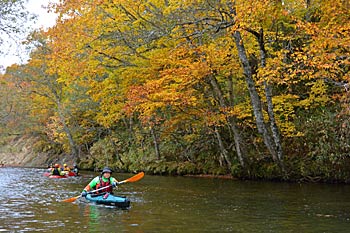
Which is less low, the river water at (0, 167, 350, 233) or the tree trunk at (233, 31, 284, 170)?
the tree trunk at (233, 31, 284, 170)

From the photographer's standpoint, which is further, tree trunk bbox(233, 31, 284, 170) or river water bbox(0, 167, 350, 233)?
tree trunk bbox(233, 31, 284, 170)

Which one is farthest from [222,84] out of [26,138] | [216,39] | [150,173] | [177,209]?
[26,138]

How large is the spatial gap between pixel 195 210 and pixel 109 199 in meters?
2.72

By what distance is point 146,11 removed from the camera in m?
20.7

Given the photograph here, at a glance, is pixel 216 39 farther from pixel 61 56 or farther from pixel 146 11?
pixel 61 56

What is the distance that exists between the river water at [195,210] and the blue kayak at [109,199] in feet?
0.77

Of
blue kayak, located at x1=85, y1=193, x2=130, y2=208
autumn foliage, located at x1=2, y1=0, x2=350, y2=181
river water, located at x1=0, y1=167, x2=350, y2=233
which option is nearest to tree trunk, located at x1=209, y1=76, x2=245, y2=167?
autumn foliage, located at x1=2, y1=0, x2=350, y2=181

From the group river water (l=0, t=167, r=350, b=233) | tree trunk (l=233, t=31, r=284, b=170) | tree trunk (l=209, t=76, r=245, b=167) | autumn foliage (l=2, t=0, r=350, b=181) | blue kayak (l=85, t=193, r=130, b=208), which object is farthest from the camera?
tree trunk (l=209, t=76, r=245, b=167)

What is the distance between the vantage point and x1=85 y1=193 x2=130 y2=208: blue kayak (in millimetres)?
12719

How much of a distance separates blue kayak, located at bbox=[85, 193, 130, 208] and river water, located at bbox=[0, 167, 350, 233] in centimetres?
A: 23

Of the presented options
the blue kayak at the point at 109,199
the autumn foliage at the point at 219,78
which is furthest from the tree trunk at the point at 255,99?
the blue kayak at the point at 109,199

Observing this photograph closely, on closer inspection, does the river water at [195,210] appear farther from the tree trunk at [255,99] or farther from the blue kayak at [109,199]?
the tree trunk at [255,99]

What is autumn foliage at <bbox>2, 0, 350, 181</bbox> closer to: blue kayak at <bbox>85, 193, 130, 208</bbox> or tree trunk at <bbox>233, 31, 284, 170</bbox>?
tree trunk at <bbox>233, 31, 284, 170</bbox>

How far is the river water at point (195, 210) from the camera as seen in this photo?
975 cm
